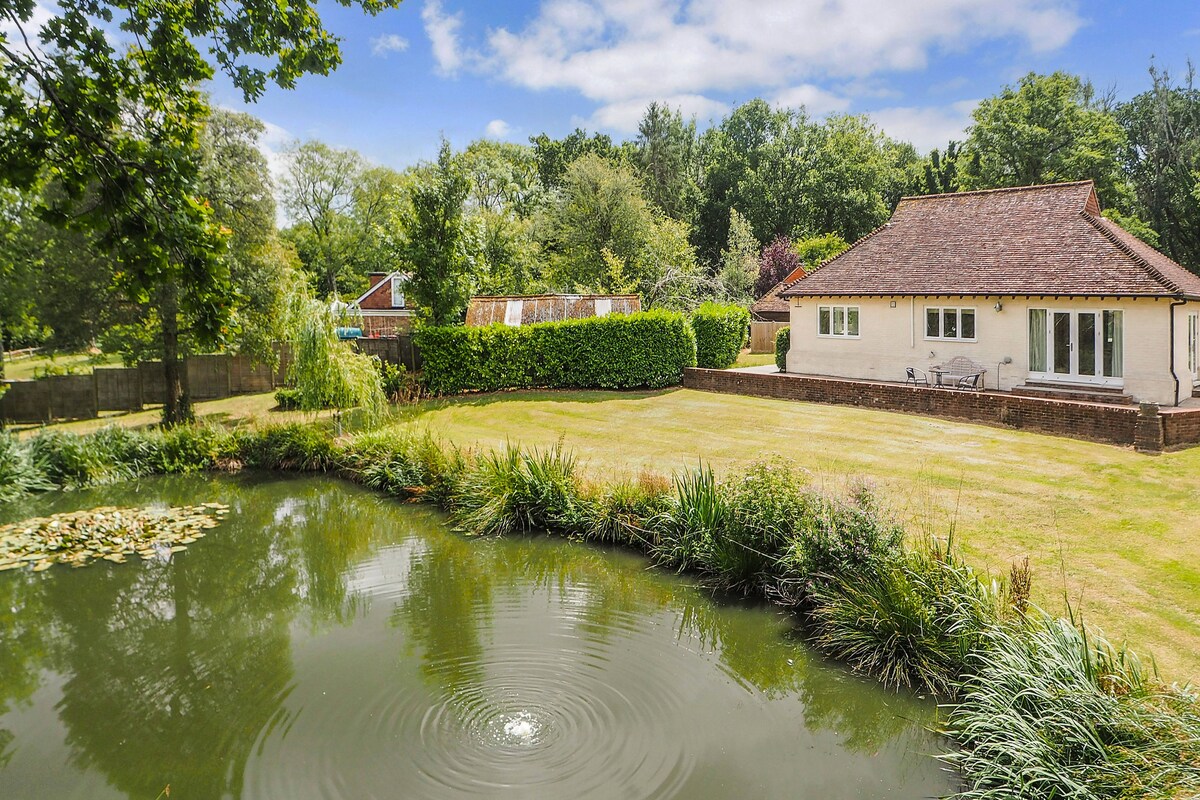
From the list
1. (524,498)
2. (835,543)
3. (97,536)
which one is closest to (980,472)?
(835,543)

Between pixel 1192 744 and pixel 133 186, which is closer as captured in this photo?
pixel 1192 744

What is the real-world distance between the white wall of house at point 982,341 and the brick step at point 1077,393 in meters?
0.25

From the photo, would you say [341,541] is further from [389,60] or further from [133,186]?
[389,60]

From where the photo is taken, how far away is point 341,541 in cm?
1341

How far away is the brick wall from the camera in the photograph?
50.6 ft

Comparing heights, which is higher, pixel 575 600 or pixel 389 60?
pixel 389 60

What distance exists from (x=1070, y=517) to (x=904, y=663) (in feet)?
17.6

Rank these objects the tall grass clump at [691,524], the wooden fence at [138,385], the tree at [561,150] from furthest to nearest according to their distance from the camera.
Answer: the tree at [561,150]
the wooden fence at [138,385]
the tall grass clump at [691,524]

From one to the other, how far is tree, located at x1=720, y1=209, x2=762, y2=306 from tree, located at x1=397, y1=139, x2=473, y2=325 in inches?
707

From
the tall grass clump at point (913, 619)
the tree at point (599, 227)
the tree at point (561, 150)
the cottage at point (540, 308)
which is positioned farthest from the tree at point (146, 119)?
the tree at point (561, 150)

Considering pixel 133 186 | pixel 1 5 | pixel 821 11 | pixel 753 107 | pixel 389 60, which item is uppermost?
pixel 753 107

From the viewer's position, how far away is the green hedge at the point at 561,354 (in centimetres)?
2556

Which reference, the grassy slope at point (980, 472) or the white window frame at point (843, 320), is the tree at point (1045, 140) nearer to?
the white window frame at point (843, 320)

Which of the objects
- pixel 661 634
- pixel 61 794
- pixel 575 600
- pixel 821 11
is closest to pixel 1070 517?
pixel 661 634
